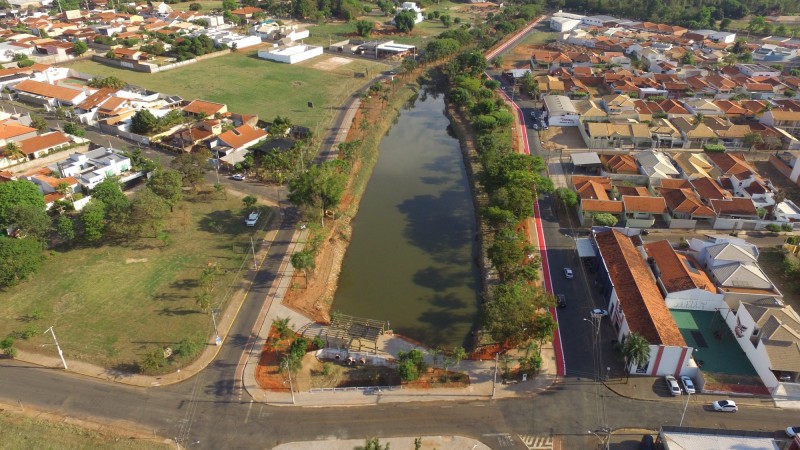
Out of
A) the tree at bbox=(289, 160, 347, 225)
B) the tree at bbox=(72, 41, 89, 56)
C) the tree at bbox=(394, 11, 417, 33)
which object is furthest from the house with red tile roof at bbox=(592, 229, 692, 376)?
the tree at bbox=(72, 41, 89, 56)

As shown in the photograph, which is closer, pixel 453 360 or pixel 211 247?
pixel 453 360

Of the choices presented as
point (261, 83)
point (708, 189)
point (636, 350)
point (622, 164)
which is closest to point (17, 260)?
point (636, 350)

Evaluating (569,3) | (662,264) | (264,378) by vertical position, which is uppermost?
(569,3)

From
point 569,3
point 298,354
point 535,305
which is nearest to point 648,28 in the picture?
point 569,3

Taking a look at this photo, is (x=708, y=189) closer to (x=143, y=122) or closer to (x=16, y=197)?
(x=16, y=197)

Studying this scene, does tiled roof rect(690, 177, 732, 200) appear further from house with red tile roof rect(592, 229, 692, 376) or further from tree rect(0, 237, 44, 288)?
tree rect(0, 237, 44, 288)

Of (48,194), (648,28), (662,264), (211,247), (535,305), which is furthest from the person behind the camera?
(648,28)

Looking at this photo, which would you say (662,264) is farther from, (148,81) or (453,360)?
(148,81)

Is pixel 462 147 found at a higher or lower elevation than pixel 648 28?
lower
